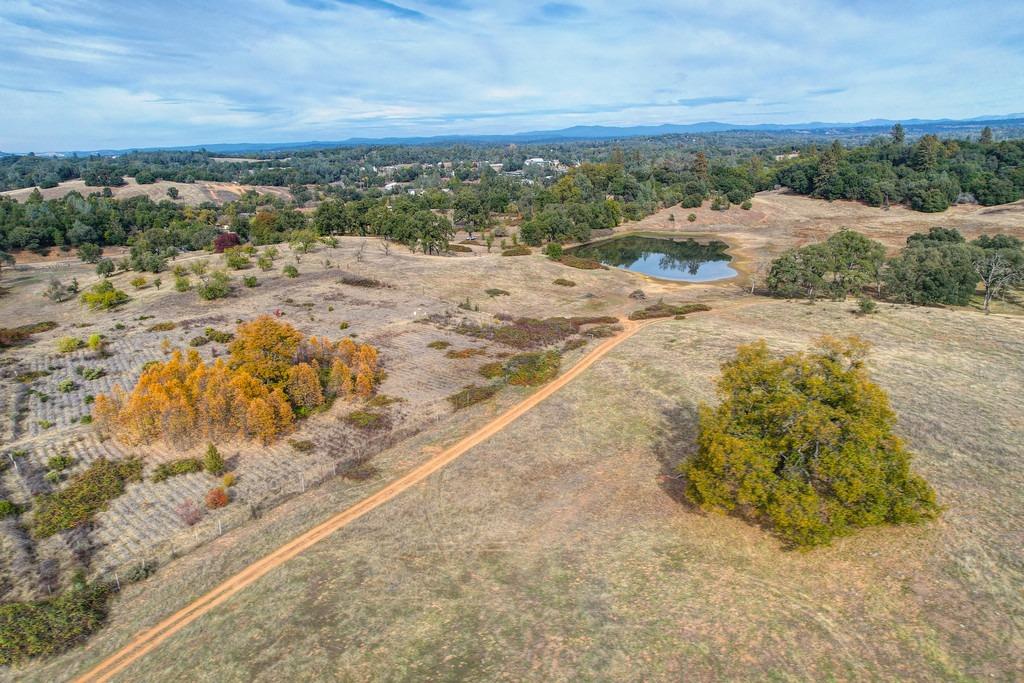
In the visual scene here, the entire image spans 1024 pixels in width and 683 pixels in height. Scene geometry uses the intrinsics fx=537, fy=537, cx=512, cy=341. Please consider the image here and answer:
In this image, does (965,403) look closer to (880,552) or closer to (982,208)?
(880,552)

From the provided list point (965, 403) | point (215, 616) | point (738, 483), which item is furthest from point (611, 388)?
point (215, 616)

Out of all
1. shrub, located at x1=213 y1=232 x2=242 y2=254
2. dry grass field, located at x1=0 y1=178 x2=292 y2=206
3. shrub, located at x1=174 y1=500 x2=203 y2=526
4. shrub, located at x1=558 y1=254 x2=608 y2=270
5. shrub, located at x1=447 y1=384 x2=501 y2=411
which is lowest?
shrub, located at x1=174 y1=500 x2=203 y2=526

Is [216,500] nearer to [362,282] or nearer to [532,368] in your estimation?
[532,368]

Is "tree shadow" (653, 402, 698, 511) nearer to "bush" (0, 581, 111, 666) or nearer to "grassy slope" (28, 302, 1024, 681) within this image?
"grassy slope" (28, 302, 1024, 681)

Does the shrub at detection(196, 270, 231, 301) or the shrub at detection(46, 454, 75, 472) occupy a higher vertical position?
the shrub at detection(196, 270, 231, 301)

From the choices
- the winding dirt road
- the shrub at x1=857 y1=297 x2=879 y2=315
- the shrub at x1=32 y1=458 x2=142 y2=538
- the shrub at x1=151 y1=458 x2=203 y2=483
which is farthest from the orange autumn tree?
the shrub at x1=857 y1=297 x2=879 y2=315
